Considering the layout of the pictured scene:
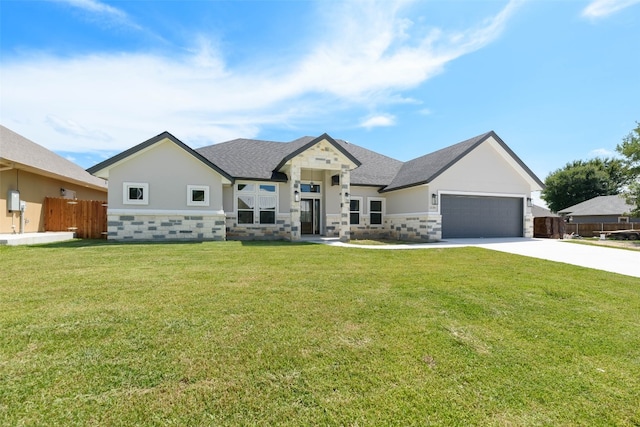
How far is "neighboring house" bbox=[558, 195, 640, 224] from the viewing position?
31928mm

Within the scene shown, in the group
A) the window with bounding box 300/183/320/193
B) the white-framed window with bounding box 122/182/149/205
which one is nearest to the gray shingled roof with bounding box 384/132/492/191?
the window with bounding box 300/183/320/193

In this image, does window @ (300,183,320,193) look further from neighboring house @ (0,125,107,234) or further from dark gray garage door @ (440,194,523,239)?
neighboring house @ (0,125,107,234)

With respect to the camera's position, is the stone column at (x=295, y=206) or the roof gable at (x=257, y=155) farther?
the roof gable at (x=257, y=155)

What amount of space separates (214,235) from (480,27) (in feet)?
45.8

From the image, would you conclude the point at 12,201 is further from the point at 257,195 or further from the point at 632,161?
the point at 632,161

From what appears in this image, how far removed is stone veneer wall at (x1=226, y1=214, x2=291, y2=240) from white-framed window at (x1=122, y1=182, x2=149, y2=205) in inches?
153

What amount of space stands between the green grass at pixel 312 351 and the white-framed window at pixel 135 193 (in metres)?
7.29

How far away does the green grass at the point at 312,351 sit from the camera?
213 centimetres

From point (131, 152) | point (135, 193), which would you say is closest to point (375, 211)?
point (135, 193)

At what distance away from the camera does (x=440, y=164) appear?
51.6ft

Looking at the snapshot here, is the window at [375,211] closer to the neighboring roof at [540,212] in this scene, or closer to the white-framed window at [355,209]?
the white-framed window at [355,209]

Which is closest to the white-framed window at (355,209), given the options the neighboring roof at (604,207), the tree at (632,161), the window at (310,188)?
the window at (310,188)

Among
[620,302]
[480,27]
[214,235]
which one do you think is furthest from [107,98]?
[620,302]

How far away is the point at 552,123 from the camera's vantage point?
60.4ft
